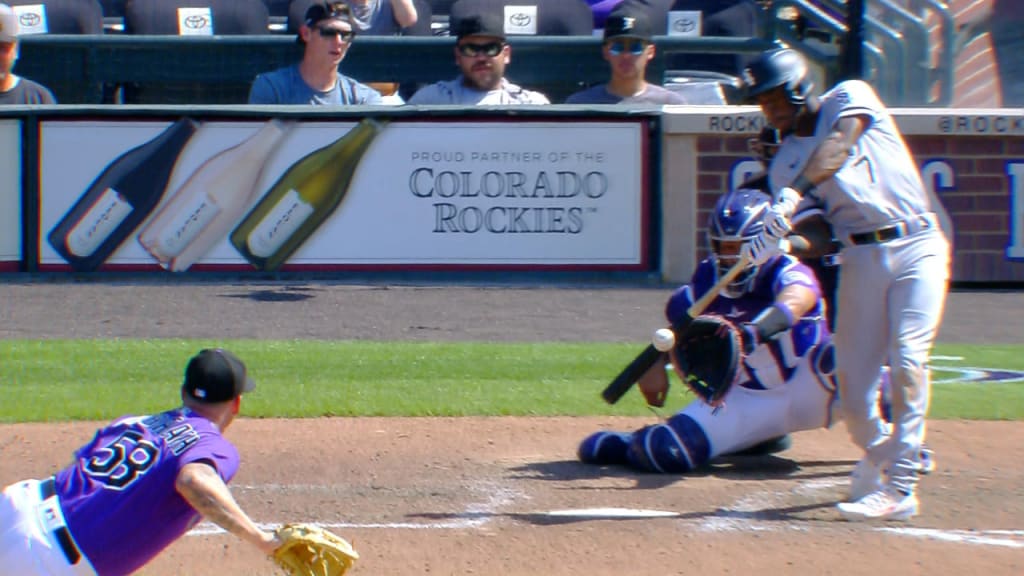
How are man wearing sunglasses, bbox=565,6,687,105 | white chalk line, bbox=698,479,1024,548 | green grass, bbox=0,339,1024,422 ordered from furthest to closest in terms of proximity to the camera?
man wearing sunglasses, bbox=565,6,687,105 < green grass, bbox=0,339,1024,422 < white chalk line, bbox=698,479,1024,548

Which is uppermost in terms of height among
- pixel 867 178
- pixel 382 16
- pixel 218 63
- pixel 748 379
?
pixel 382 16

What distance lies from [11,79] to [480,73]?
3.82 m

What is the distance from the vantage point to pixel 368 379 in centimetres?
806

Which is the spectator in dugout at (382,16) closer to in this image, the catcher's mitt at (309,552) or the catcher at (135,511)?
the catcher at (135,511)

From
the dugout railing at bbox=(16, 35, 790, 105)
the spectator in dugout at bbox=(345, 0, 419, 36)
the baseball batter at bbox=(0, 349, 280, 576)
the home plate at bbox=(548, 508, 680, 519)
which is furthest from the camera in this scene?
the spectator in dugout at bbox=(345, 0, 419, 36)

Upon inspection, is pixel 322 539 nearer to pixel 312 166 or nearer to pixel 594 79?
pixel 312 166

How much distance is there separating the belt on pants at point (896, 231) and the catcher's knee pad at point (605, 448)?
1.42 m

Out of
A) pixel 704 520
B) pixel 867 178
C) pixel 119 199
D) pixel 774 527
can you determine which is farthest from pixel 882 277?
pixel 119 199

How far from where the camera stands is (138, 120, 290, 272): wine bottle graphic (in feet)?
36.6

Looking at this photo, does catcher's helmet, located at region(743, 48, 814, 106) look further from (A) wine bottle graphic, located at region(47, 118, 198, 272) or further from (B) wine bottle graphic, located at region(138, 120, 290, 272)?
(A) wine bottle graphic, located at region(47, 118, 198, 272)

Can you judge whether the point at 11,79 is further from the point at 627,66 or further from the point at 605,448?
the point at 605,448

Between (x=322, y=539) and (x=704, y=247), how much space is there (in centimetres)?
797

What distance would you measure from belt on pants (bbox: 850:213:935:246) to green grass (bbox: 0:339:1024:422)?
7.45 ft

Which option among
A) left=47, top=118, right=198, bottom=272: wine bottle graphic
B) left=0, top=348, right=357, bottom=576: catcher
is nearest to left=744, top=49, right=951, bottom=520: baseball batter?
left=0, top=348, right=357, bottom=576: catcher
